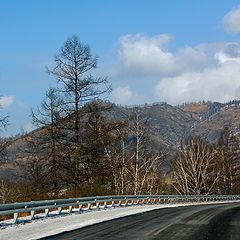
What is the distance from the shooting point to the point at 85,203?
3111 centimetres

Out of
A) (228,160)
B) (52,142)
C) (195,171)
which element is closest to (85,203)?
(52,142)

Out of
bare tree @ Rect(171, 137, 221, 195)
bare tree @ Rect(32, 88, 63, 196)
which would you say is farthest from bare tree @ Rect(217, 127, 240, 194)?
bare tree @ Rect(32, 88, 63, 196)

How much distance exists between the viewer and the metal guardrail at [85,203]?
21.0 m

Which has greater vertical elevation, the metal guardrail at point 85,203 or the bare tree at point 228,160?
the bare tree at point 228,160

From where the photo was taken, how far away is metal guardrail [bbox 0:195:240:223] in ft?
68.8

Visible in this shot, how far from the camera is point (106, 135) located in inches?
1452

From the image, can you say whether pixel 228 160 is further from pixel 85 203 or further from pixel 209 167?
pixel 85 203

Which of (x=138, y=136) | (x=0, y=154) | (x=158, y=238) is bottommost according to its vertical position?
(x=158, y=238)

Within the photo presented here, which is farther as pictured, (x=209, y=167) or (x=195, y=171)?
(x=209, y=167)

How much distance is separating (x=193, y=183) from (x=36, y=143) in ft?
150

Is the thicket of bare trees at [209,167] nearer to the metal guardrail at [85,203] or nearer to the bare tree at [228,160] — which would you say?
the bare tree at [228,160]

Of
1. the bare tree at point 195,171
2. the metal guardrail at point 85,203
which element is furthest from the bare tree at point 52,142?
the bare tree at point 195,171

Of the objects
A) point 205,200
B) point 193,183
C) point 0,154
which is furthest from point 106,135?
point 193,183

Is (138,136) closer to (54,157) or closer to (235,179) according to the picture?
(54,157)
